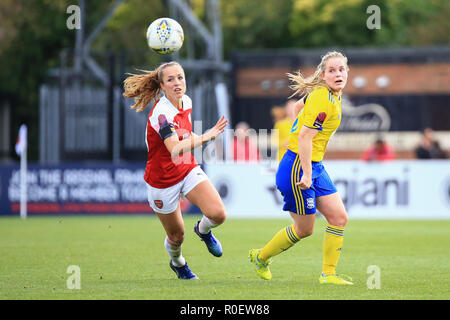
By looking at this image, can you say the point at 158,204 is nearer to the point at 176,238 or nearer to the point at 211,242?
the point at 176,238

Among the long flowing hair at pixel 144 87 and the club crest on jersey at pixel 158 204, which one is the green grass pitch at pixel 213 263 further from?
the long flowing hair at pixel 144 87

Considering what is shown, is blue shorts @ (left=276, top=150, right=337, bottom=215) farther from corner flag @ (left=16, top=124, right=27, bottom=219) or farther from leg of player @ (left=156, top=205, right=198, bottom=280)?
corner flag @ (left=16, top=124, right=27, bottom=219)

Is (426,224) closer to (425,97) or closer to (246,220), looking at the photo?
(246,220)

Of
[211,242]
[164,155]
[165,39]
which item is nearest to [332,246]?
[211,242]

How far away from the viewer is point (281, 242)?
901 centimetres

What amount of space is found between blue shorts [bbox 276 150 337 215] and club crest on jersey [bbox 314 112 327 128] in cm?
41

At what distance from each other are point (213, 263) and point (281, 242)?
2128mm

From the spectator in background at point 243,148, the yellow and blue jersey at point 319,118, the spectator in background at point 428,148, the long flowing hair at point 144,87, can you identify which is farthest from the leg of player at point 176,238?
the spectator in background at point 428,148

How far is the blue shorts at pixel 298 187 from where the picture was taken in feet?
28.5

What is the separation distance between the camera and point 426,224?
18188 millimetres

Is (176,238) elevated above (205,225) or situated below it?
below

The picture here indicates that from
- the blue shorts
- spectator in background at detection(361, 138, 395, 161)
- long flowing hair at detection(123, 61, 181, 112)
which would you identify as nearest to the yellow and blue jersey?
the blue shorts

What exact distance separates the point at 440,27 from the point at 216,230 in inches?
1114

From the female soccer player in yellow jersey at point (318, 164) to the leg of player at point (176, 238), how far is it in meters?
1.12
